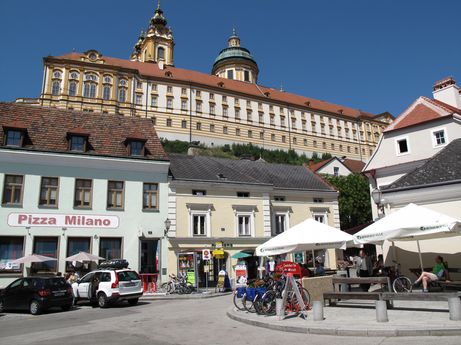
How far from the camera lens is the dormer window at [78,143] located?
27.1m

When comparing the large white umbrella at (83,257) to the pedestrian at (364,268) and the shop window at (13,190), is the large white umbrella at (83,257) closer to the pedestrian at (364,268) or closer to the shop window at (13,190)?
the shop window at (13,190)

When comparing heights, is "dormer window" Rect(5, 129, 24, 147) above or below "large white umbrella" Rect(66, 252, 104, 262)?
above

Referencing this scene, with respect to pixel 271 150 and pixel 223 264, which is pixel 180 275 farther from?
pixel 271 150

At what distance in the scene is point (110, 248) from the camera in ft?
86.2

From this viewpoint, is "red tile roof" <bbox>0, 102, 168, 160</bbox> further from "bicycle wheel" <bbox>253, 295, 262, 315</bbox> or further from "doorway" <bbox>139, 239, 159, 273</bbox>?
"bicycle wheel" <bbox>253, 295, 262, 315</bbox>

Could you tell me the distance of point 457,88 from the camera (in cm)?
3112

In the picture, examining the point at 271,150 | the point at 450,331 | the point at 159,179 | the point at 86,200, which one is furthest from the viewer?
the point at 271,150

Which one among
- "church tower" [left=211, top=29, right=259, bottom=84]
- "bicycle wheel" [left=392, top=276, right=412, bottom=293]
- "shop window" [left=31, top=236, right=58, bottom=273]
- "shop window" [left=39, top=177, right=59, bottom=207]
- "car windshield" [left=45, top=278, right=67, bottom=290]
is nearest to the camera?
"bicycle wheel" [left=392, top=276, right=412, bottom=293]

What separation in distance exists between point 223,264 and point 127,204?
8140 mm

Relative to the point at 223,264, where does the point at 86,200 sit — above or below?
above

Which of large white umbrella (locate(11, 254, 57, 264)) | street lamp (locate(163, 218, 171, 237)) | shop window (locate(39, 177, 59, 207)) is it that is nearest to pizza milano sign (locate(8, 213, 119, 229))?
shop window (locate(39, 177, 59, 207))

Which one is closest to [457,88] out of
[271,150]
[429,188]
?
[429,188]

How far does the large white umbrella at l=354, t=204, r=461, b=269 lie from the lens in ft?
43.7

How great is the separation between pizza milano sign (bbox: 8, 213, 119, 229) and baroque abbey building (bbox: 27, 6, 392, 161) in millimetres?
59521
